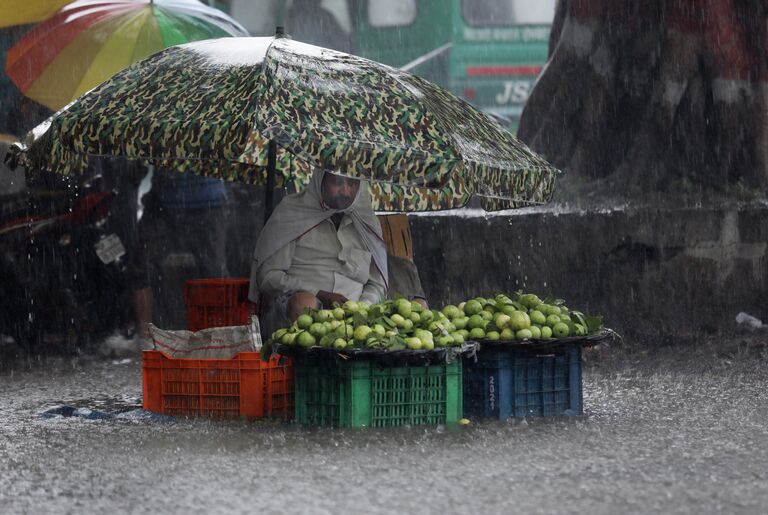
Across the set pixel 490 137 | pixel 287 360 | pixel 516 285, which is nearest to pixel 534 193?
pixel 490 137

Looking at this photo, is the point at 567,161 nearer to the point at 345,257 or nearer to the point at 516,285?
the point at 516,285

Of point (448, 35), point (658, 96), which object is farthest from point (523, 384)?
point (448, 35)

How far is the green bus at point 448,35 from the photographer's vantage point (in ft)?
58.0

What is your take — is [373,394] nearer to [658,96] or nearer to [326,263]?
[326,263]

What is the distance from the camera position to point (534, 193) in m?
7.82

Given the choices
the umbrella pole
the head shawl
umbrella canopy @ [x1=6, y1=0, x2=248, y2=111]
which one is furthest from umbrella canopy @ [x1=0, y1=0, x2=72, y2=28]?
the head shawl

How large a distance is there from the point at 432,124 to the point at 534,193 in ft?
3.13

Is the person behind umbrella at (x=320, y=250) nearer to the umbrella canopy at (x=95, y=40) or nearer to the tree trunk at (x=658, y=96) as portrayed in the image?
the umbrella canopy at (x=95, y=40)

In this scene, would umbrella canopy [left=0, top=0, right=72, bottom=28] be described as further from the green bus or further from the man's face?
the green bus

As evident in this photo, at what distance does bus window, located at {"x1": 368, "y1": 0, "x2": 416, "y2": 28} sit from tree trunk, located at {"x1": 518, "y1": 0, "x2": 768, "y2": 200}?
5780 millimetres

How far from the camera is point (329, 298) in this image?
7.68 m

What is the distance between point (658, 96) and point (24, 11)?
5341mm

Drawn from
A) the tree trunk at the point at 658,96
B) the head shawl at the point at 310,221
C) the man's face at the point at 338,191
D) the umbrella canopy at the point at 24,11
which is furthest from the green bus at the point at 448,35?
the man's face at the point at 338,191

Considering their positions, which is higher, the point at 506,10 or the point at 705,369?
the point at 506,10
